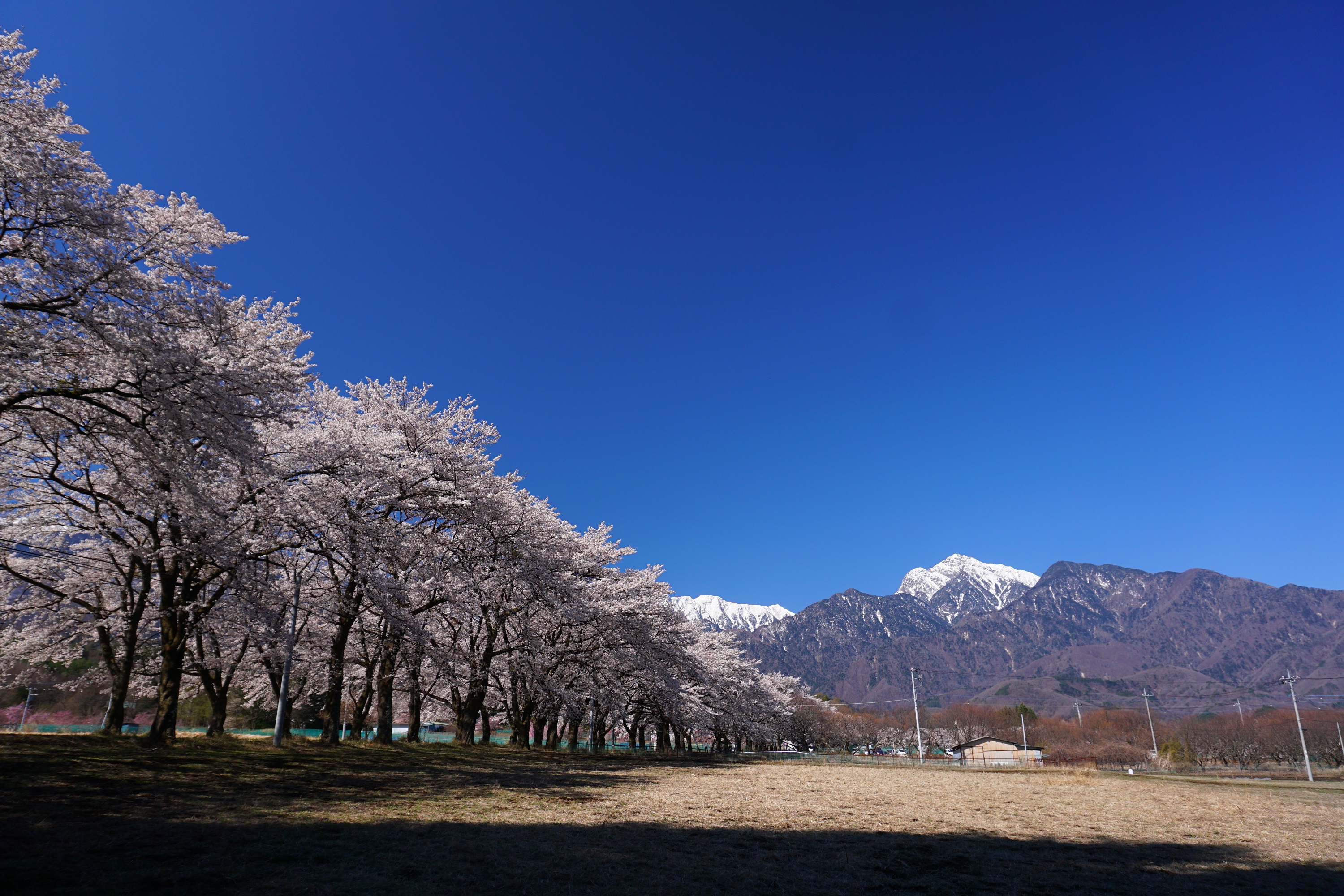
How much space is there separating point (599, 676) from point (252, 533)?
24.3 meters

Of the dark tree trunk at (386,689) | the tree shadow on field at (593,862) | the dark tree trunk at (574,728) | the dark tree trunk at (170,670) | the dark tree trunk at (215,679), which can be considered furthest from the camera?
the dark tree trunk at (574,728)

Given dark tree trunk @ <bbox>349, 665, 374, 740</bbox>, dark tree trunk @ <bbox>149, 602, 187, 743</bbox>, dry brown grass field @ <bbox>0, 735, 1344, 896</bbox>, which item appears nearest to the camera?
dry brown grass field @ <bbox>0, 735, 1344, 896</bbox>

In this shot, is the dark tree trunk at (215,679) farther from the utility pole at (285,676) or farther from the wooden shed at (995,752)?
the wooden shed at (995,752)

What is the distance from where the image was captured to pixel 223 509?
50.7 ft

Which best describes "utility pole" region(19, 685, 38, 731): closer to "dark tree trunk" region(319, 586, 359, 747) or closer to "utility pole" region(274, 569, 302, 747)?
"dark tree trunk" region(319, 586, 359, 747)

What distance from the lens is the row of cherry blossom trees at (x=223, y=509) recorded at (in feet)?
36.7

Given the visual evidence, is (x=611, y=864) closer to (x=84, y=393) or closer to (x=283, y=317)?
(x=84, y=393)

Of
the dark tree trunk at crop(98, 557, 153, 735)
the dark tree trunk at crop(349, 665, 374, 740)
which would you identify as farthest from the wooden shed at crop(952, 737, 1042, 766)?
the dark tree trunk at crop(98, 557, 153, 735)

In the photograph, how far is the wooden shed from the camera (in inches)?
3442

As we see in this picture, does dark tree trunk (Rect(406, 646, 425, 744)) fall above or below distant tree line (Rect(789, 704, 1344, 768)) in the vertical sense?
above

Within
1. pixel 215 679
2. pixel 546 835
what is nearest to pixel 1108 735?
pixel 215 679

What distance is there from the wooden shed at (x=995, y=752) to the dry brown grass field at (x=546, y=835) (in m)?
77.6

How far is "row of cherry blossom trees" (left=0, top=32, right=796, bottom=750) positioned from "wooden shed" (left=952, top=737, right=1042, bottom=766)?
72925 millimetres

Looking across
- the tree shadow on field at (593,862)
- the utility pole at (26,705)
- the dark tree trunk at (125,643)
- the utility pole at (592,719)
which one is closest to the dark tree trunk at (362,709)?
the dark tree trunk at (125,643)
